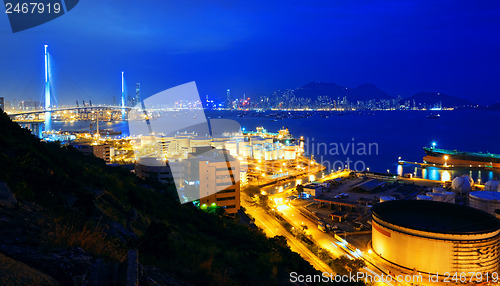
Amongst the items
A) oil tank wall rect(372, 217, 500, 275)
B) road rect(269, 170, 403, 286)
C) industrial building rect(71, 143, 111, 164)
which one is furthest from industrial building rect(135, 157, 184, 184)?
oil tank wall rect(372, 217, 500, 275)

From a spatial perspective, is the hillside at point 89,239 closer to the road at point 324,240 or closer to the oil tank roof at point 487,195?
the road at point 324,240

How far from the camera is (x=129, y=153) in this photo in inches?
555

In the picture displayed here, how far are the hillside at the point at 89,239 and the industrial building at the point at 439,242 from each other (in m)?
2.39

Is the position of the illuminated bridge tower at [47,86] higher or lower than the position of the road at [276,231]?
higher

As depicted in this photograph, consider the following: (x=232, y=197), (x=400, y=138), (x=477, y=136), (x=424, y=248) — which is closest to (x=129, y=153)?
(x=232, y=197)

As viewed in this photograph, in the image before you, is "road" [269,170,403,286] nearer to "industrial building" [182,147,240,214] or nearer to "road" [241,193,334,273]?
"road" [241,193,334,273]

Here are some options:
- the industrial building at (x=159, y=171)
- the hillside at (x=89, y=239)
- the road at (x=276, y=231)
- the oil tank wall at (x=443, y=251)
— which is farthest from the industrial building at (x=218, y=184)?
the hillside at (x=89, y=239)

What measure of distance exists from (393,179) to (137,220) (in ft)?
31.6

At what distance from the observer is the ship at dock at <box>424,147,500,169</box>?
525 inches

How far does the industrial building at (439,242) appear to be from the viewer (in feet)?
13.7

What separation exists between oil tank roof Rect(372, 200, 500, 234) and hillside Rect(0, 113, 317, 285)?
2703mm

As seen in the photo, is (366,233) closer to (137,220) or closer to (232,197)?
(232,197)

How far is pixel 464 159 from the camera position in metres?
13.8

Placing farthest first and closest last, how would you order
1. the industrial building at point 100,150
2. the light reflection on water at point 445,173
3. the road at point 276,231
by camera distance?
the light reflection on water at point 445,173, the industrial building at point 100,150, the road at point 276,231
